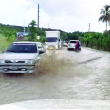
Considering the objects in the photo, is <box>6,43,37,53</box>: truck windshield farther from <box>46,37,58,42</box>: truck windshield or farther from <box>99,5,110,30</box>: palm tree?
<box>99,5,110,30</box>: palm tree

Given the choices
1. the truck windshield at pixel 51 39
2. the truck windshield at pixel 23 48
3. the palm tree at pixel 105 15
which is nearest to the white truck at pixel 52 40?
the truck windshield at pixel 51 39

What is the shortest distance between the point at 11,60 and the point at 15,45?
1.76 metres

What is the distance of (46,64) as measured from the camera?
589 inches

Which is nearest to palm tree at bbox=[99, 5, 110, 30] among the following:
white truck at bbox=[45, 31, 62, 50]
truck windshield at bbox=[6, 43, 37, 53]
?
white truck at bbox=[45, 31, 62, 50]

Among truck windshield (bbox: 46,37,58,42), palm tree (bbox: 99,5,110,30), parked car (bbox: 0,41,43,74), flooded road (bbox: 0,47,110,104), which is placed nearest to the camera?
flooded road (bbox: 0,47,110,104)

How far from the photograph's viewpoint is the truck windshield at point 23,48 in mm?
14008

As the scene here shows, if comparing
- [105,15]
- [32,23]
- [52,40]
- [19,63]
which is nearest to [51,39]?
[52,40]

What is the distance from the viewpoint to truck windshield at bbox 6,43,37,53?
14008mm

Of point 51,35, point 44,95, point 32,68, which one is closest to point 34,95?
point 44,95

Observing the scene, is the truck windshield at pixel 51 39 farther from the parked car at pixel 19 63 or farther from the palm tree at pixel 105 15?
the parked car at pixel 19 63

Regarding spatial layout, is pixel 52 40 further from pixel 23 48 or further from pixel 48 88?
pixel 48 88

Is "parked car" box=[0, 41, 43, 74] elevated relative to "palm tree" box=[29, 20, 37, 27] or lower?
lower

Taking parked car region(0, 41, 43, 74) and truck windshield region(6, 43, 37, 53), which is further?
truck windshield region(6, 43, 37, 53)

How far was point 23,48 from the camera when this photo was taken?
14227 mm
